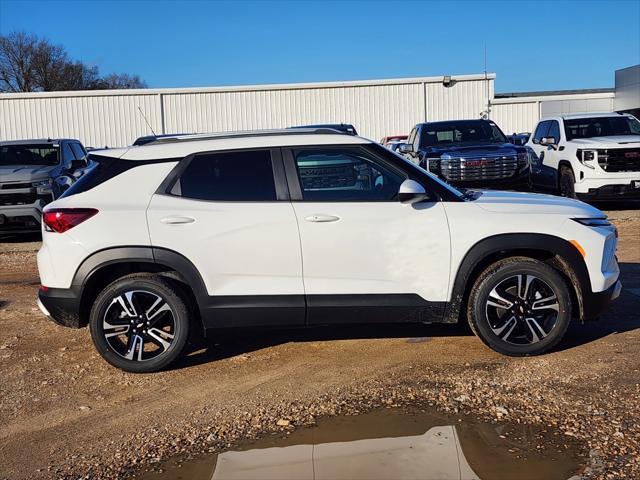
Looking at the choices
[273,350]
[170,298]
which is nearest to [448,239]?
[273,350]

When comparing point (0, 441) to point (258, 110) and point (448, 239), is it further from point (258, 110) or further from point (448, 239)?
point (258, 110)

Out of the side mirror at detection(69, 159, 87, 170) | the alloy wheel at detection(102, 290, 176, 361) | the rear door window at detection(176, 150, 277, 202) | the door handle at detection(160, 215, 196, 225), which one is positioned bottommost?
the alloy wheel at detection(102, 290, 176, 361)

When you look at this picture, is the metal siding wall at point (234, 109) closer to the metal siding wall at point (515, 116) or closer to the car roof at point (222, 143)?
the metal siding wall at point (515, 116)

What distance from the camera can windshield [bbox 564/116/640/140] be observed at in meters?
14.2

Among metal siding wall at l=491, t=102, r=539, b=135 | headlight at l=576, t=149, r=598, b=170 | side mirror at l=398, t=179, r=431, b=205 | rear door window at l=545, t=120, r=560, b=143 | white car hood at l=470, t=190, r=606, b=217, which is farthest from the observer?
metal siding wall at l=491, t=102, r=539, b=135

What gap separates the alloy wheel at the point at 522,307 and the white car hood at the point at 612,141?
9.07 metres

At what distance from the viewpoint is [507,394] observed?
15.0ft

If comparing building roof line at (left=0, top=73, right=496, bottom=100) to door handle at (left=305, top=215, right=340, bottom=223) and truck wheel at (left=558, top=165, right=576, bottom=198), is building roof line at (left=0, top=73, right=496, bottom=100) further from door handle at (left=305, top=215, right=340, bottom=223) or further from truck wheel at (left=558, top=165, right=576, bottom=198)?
door handle at (left=305, top=215, right=340, bottom=223)

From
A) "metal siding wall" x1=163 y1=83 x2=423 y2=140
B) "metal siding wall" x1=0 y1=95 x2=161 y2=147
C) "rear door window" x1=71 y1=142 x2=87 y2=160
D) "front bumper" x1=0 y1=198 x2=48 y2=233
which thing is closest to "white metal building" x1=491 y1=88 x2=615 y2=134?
"metal siding wall" x1=163 y1=83 x2=423 y2=140

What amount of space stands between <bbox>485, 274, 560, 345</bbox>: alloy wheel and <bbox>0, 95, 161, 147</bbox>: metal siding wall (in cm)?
2678

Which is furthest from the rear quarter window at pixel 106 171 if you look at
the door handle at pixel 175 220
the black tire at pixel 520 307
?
the black tire at pixel 520 307

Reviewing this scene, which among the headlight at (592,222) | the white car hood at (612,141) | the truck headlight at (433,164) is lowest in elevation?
the headlight at (592,222)

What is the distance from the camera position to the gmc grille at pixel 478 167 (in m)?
12.7

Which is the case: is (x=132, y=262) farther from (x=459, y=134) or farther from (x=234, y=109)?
(x=234, y=109)
